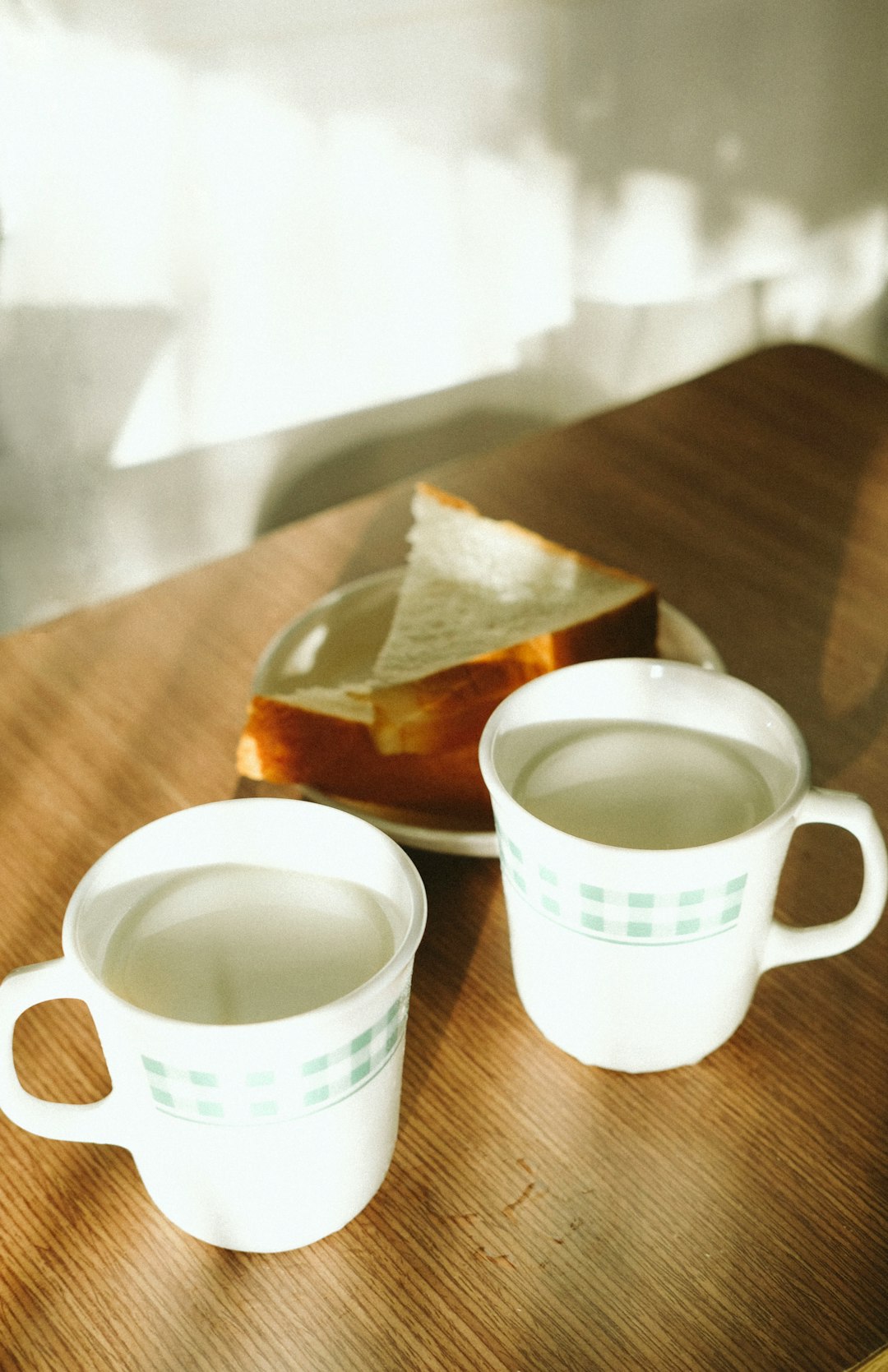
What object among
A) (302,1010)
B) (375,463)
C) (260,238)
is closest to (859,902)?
(302,1010)

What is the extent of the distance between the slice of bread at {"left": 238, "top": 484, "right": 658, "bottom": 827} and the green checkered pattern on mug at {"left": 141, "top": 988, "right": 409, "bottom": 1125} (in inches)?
8.3

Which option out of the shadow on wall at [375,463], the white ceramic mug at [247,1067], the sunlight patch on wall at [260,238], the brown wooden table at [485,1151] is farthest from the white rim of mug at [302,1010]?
the shadow on wall at [375,463]

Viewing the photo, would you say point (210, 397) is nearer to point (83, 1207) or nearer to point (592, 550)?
point (592, 550)

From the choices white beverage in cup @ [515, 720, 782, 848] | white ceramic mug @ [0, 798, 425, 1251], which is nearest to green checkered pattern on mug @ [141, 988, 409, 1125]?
white ceramic mug @ [0, 798, 425, 1251]

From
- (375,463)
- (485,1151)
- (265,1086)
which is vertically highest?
(265,1086)

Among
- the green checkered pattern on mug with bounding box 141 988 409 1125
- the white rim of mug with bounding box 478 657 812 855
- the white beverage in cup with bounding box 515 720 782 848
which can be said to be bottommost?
the green checkered pattern on mug with bounding box 141 988 409 1125

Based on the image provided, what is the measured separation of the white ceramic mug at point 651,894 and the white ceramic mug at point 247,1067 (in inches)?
2.5

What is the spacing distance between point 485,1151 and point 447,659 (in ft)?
0.91

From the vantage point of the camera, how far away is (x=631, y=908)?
0.43 meters

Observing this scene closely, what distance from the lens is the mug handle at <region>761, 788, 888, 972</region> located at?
1.48 feet

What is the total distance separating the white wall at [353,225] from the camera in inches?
47.1

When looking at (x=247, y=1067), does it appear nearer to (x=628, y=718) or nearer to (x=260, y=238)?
(x=628, y=718)

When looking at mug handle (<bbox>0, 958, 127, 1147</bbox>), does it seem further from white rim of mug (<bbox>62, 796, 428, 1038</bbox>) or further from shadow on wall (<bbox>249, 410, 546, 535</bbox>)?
shadow on wall (<bbox>249, 410, 546, 535</bbox>)

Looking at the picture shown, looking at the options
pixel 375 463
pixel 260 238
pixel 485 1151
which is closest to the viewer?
pixel 485 1151
